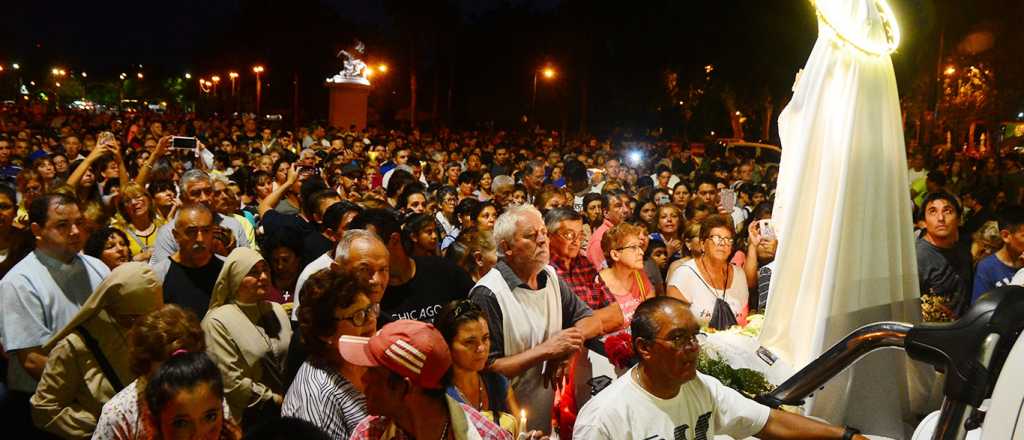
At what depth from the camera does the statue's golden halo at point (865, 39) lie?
4.55 m

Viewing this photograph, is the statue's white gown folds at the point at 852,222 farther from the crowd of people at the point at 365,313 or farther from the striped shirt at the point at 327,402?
the striped shirt at the point at 327,402

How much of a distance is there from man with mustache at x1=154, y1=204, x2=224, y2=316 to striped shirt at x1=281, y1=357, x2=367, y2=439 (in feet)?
6.69

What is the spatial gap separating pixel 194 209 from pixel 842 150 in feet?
14.2

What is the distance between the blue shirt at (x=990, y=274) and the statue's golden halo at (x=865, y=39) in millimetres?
3195

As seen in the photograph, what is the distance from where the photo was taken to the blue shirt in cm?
691

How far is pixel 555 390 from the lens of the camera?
5102 millimetres

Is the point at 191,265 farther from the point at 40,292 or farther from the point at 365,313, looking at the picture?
the point at 365,313

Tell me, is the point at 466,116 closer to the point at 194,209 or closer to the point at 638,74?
the point at 638,74

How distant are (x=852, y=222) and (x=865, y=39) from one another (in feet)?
3.44

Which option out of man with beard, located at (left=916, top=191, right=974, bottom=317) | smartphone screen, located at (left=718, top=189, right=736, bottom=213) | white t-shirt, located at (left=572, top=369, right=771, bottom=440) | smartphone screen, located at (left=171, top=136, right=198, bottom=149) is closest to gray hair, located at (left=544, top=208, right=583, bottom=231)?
white t-shirt, located at (left=572, top=369, right=771, bottom=440)

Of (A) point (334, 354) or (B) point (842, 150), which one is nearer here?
(A) point (334, 354)

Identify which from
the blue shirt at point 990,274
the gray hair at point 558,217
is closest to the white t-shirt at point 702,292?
the gray hair at point 558,217

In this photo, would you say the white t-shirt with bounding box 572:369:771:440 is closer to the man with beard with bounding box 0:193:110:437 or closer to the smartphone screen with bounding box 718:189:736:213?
the man with beard with bounding box 0:193:110:437

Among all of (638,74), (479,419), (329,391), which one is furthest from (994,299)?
(638,74)
